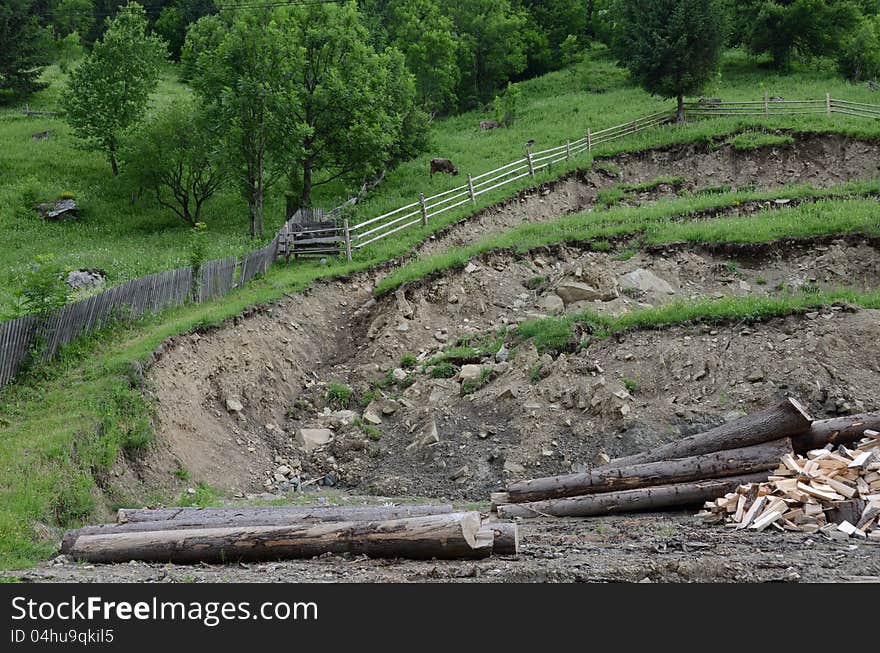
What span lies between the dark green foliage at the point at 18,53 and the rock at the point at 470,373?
4954cm

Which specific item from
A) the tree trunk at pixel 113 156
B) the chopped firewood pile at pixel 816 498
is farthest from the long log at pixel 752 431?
the tree trunk at pixel 113 156

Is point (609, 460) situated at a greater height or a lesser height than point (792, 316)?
lesser

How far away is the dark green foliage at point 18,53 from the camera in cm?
5616

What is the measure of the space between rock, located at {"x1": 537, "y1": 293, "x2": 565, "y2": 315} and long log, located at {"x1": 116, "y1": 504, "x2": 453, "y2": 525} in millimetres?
11826

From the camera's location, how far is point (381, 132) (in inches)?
1315

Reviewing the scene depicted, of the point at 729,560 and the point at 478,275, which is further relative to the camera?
the point at 478,275

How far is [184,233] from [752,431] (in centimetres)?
2738

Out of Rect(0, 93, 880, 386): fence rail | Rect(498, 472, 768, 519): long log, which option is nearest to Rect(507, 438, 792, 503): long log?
Rect(498, 472, 768, 519): long log

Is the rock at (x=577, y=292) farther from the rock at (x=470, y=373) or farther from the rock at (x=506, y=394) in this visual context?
the rock at (x=506, y=394)

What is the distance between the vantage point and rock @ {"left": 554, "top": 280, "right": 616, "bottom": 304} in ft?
76.3

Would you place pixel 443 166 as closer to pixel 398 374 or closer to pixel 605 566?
pixel 398 374

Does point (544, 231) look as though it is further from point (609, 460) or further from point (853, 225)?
point (609, 460)
